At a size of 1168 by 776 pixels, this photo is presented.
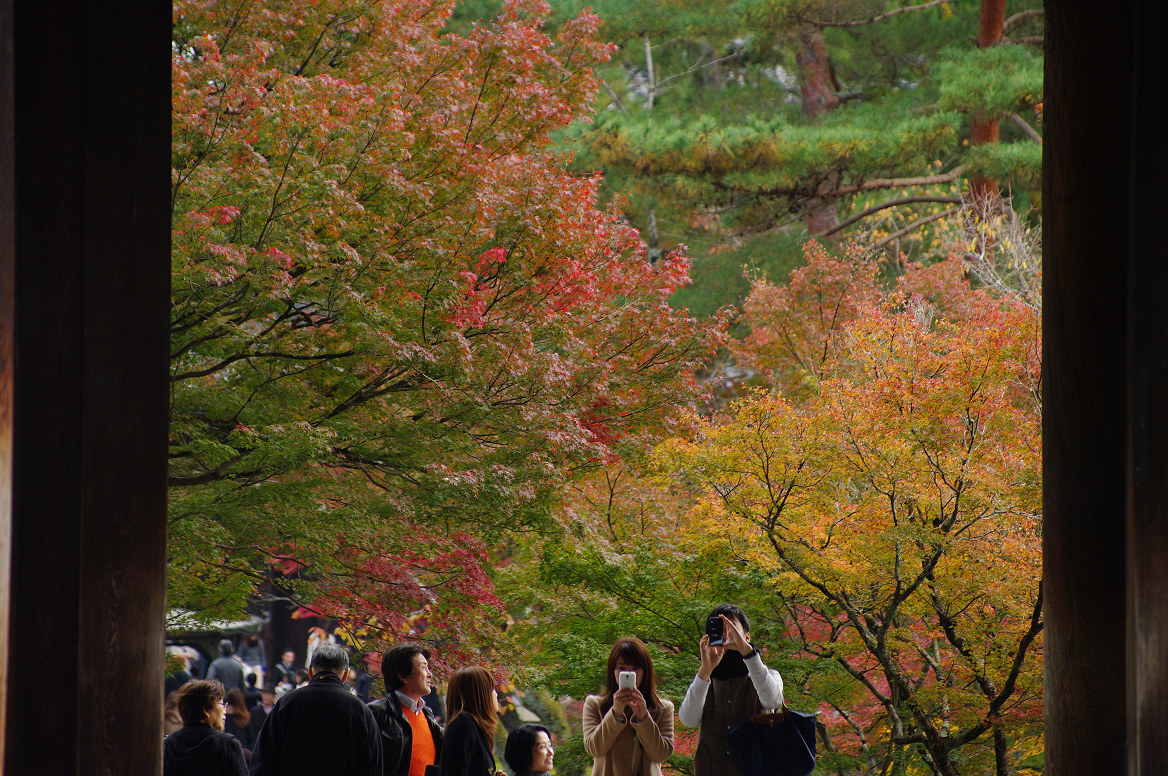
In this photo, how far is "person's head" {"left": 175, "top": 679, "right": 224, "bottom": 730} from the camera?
3537mm

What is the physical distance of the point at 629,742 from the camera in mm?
3539

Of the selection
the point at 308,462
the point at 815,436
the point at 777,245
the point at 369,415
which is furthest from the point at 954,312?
the point at 308,462

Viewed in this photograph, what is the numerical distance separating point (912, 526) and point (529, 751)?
3.80m

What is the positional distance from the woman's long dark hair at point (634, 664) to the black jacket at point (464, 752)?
0.43 metres

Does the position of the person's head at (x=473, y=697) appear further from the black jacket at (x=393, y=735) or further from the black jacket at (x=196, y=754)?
the black jacket at (x=196, y=754)

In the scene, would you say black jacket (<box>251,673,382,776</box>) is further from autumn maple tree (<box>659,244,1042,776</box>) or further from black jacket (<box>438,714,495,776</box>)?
autumn maple tree (<box>659,244,1042,776</box>)
